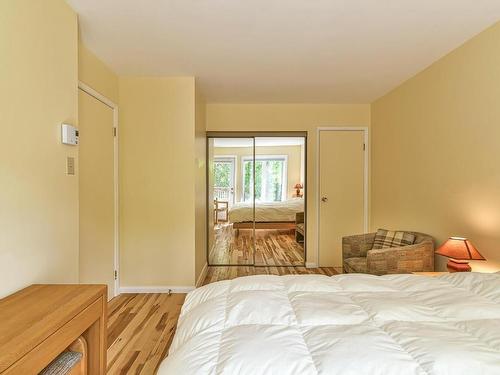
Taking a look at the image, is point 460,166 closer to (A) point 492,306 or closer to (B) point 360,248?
(B) point 360,248

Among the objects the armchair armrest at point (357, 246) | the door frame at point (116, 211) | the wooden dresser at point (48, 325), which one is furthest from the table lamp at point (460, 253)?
the door frame at point (116, 211)

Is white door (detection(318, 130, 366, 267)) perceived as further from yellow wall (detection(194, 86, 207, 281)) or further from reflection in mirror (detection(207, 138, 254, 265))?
yellow wall (detection(194, 86, 207, 281))

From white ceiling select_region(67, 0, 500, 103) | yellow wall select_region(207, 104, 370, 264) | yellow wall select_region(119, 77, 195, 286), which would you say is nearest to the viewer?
white ceiling select_region(67, 0, 500, 103)

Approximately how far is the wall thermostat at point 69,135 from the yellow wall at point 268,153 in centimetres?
263

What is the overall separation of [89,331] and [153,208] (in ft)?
6.32

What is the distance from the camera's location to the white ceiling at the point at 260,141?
4.39 m

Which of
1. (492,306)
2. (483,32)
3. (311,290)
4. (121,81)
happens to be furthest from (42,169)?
(483,32)

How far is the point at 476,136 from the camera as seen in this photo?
2.32 meters

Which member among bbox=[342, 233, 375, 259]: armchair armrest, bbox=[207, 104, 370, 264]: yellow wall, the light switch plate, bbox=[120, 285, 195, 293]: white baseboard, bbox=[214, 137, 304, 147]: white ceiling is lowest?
bbox=[120, 285, 195, 293]: white baseboard

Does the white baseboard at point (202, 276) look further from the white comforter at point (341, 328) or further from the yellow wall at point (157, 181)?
the white comforter at point (341, 328)

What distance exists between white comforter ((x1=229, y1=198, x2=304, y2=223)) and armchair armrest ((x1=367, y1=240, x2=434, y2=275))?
206cm

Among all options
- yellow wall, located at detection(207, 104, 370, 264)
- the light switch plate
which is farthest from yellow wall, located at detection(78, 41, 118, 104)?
yellow wall, located at detection(207, 104, 370, 264)

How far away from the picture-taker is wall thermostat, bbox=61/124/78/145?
181 cm

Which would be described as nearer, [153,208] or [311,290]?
[311,290]
